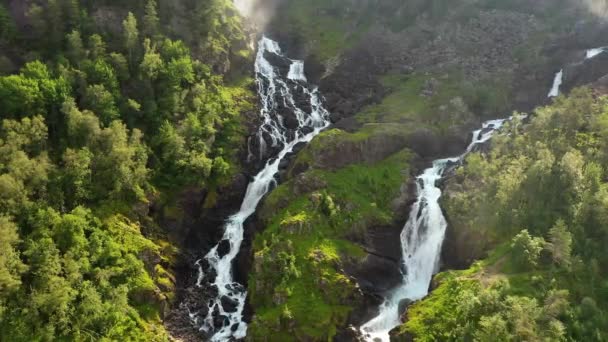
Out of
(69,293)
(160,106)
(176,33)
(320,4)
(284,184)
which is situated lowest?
(69,293)

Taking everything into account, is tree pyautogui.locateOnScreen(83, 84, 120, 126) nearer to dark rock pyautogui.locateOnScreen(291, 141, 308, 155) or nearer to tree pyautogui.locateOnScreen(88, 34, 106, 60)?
tree pyautogui.locateOnScreen(88, 34, 106, 60)

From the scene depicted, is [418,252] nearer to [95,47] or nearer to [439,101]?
[439,101]

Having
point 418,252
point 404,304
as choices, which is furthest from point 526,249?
point 418,252

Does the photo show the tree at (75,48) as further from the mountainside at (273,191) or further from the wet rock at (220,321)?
the wet rock at (220,321)

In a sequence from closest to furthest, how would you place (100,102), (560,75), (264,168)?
1. (100,102)
2. (264,168)
3. (560,75)

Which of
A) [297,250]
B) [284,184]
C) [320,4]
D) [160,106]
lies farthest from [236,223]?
[320,4]

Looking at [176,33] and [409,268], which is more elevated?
[176,33]

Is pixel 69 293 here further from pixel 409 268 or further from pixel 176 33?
pixel 176 33
